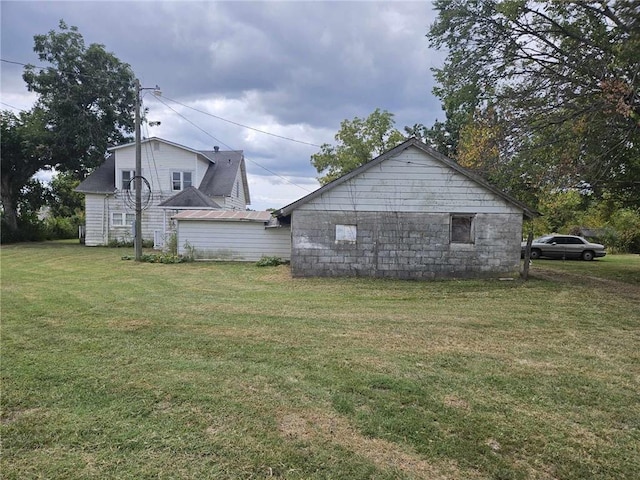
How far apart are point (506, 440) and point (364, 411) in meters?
1.14

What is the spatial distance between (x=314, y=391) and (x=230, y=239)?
13699 millimetres

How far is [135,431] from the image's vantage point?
306 centimetres


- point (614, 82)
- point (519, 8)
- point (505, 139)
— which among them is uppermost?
point (519, 8)

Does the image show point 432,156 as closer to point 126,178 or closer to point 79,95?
point 126,178

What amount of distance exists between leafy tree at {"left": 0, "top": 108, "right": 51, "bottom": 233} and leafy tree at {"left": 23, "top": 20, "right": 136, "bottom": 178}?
64 cm

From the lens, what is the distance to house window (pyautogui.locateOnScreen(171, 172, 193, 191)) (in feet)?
80.5

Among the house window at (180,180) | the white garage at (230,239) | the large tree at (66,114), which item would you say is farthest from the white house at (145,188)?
the white garage at (230,239)

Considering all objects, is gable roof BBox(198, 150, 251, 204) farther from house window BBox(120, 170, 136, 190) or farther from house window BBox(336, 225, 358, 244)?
house window BBox(336, 225, 358, 244)

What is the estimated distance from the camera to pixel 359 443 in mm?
2979

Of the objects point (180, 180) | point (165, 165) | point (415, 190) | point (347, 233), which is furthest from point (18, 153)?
point (415, 190)

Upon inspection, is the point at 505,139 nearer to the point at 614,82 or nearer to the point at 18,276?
the point at 614,82

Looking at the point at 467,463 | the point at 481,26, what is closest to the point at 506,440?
the point at 467,463

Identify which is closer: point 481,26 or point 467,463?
point 467,463

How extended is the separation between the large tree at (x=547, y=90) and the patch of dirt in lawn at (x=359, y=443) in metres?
8.83
